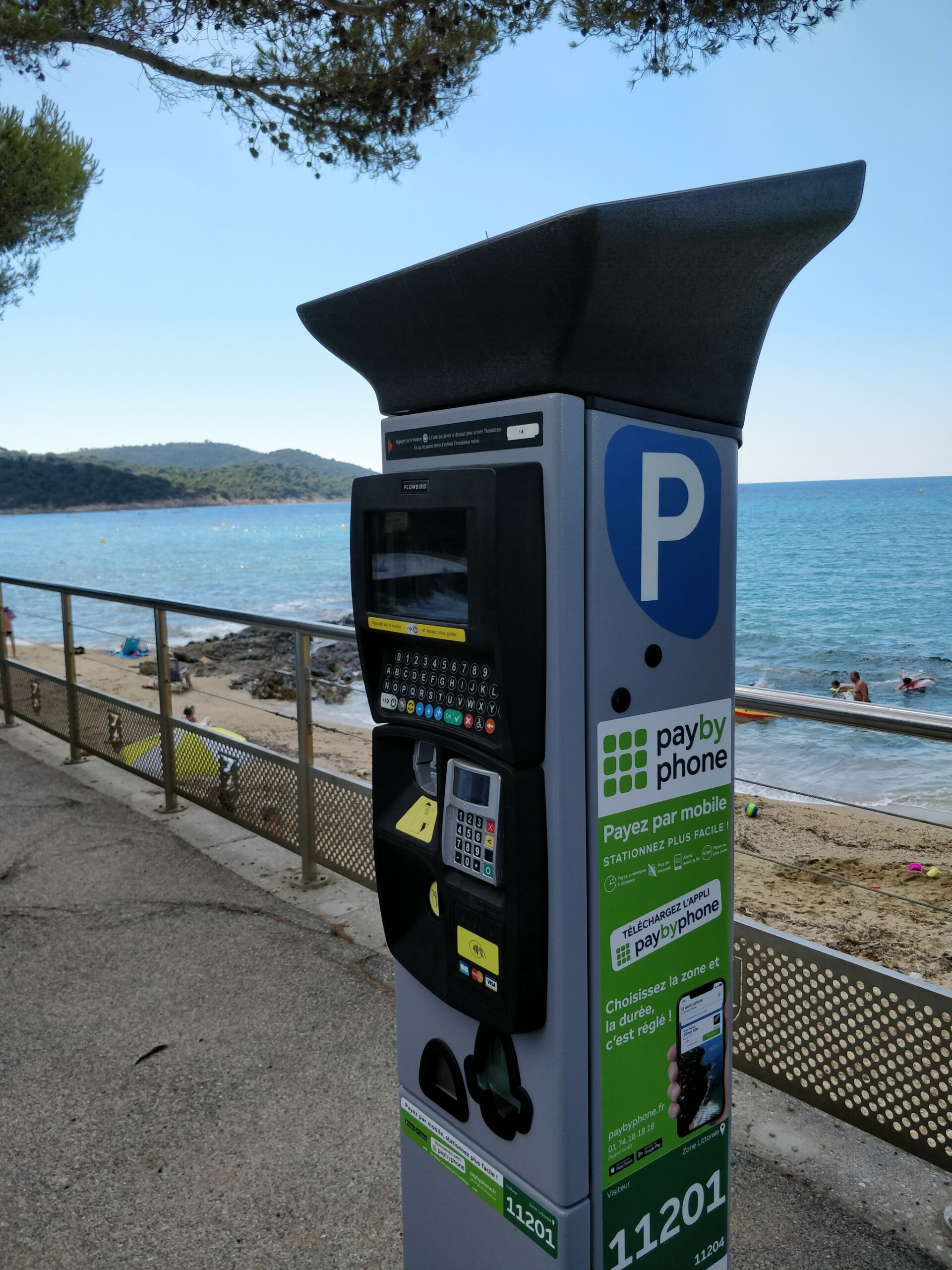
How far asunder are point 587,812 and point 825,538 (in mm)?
56363

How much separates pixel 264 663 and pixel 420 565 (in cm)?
1843

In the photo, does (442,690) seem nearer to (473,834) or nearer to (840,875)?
(473,834)

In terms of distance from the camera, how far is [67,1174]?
2.02 m

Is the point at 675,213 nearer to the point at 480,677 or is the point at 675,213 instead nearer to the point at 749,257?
the point at 749,257

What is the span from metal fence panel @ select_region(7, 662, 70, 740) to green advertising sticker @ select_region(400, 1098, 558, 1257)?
4246 mm

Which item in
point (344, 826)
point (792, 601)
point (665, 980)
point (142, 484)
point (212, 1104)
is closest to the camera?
point (665, 980)

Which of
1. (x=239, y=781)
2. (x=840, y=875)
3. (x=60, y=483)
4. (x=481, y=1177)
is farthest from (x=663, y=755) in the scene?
(x=60, y=483)

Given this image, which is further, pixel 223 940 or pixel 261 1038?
pixel 223 940

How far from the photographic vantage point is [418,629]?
1422mm

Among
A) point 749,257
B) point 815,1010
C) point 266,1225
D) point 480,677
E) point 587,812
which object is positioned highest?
point 749,257

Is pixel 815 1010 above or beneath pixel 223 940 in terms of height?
above

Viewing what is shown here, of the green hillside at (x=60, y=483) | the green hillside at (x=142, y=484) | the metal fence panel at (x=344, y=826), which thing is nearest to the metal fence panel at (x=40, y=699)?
the metal fence panel at (x=344, y=826)

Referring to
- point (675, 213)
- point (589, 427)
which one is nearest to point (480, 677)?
point (589, 427)

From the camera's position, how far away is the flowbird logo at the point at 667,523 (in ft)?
4.41
